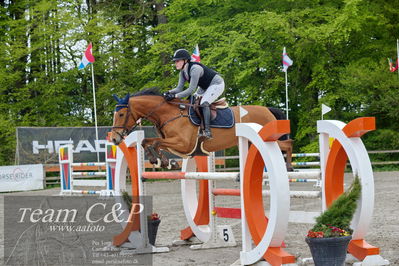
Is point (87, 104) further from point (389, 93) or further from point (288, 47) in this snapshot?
point (389, 93)

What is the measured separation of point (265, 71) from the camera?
2228 cm

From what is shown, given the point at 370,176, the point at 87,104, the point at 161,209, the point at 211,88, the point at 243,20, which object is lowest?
the point at 161,209

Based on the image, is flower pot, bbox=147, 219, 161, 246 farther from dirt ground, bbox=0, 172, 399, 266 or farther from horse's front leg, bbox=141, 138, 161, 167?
horse's front leg, bbox=141, 138, 161, 167

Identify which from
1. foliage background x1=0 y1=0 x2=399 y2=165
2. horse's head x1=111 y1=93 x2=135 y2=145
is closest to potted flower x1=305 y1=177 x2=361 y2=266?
horse's head x1=111 y1=93 x2=135 y2=145

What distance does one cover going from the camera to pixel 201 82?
24.5 feet

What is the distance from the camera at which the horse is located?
23.2 ft

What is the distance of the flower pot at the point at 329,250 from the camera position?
14.4 feet

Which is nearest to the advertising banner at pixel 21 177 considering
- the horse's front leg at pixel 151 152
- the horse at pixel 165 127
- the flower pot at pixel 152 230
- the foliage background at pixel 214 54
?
the foliage background at pixel 214 54

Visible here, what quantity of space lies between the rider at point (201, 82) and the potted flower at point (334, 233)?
2.98 metres

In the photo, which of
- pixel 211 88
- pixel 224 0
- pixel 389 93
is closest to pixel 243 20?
pixel 224 0

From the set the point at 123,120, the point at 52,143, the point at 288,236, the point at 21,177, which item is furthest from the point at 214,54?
the point at 288,236

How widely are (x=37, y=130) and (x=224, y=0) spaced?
841 centimetres

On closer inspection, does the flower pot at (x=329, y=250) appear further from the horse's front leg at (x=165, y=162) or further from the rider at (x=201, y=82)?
the rider at (x=201, y=82)

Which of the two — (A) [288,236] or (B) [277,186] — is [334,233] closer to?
(B) [277,186]
